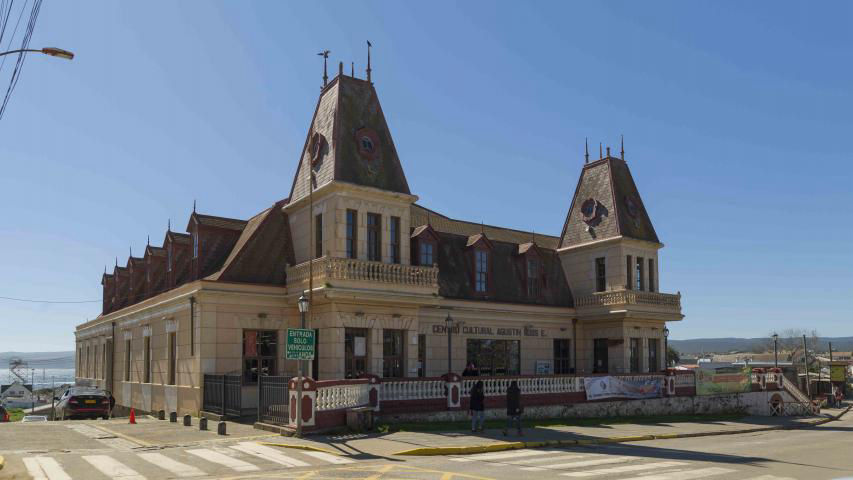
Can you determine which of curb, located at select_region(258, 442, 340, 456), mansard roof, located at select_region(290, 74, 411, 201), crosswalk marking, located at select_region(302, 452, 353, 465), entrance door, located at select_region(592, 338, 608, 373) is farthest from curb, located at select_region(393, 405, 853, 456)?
mansard roof, located at select_region(290, 74, 411, 201)

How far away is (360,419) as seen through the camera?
22250 millimetres

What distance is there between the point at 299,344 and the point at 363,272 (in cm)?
645

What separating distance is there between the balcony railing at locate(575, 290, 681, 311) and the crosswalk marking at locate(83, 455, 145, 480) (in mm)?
25909

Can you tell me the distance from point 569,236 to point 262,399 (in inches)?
879

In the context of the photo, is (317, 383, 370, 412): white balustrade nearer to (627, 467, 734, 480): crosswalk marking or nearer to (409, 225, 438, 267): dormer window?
(409, 225, 438, 267): dormer window

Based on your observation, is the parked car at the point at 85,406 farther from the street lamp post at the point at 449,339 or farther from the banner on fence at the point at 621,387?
the banner on fence at the point at 621,387

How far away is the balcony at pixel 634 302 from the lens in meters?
36.1

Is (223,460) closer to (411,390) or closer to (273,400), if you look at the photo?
(273,400)

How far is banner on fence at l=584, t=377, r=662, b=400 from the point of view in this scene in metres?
31.0

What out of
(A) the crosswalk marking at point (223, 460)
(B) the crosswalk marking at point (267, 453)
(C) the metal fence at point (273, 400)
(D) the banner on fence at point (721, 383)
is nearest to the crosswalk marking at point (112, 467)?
(A) the crosswalk marking at point (223, 460)

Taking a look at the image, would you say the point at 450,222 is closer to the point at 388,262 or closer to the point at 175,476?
the point at 388,262

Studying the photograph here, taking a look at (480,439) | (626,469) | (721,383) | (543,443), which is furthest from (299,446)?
(721,383)

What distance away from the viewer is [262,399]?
2384 cm

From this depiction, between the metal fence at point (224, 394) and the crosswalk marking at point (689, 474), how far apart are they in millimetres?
15157
